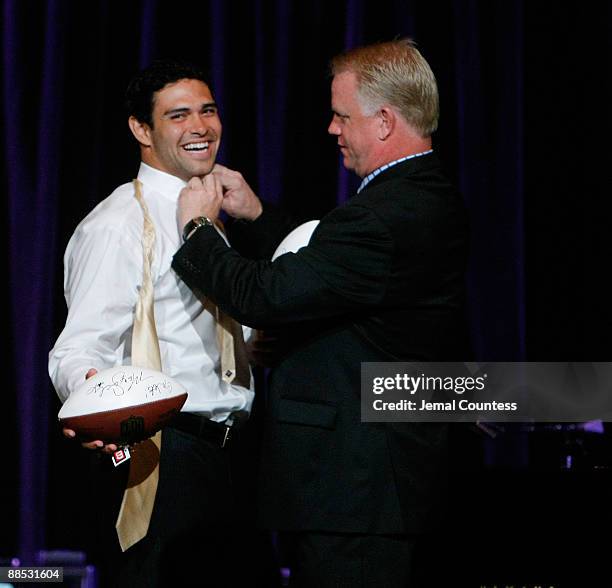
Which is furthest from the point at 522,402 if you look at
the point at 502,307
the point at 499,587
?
the point at 499,587

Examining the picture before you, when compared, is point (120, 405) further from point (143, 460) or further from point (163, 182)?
point (163, 182)

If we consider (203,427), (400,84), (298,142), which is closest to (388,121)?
(400,84)

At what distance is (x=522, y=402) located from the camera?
2975mm

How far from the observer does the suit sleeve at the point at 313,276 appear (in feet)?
6.06

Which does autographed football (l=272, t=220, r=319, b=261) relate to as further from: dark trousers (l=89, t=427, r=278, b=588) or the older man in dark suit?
dark trousers (l=89, t=427, r=278, b=588)

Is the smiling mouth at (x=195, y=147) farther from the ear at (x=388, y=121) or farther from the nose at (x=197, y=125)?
the ear at (x=388, y=121)

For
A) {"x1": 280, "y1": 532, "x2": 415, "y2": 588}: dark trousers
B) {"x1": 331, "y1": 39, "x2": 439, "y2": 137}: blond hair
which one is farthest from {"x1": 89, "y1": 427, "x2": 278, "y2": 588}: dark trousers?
{"x1": 331, "y1": 39, "x2": 439, "y2": 137}: blond hair

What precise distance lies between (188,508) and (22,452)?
108cm

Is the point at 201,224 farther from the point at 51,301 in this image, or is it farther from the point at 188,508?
the point at 51,301

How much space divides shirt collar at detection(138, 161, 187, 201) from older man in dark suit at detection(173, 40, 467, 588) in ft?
0.60

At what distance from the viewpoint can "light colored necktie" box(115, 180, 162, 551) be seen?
1.92m

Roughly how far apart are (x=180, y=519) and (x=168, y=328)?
0.37 meters

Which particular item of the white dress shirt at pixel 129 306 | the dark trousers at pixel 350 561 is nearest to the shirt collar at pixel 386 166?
the white dress shirt at pixel 129 306

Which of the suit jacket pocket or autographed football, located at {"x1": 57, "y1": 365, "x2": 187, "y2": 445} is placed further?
the suit jacket pocket
